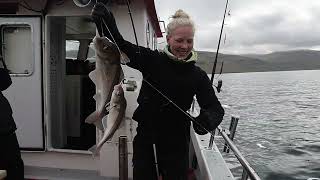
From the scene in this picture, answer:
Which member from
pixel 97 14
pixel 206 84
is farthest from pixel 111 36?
pixel 206 84

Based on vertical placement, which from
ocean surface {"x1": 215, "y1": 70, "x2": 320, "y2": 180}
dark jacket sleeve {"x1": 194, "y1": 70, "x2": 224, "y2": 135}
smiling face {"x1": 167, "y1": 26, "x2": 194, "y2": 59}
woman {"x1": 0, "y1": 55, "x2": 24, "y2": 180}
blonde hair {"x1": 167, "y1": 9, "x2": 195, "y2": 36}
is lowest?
ocean surface {"x1": 215, "y1": 70, "x2": 320, "y2": 180}

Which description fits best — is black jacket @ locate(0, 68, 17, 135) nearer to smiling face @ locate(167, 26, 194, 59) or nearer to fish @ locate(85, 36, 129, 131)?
fish @ locate(85, 36, 129, 131)

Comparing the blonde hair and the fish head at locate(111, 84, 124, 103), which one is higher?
the blonde hair

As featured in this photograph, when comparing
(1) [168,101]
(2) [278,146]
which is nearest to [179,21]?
(1) [168,101]

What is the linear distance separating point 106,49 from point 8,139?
2.38m

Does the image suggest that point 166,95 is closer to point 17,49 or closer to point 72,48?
point 17,49

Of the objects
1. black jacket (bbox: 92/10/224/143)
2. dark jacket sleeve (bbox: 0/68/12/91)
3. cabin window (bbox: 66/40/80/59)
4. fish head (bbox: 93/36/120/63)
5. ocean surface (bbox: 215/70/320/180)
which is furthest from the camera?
ocean surface (bbox: 215/70/320/180)

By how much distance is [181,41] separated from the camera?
3.23 m

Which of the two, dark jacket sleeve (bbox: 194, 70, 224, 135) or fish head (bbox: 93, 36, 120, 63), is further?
dark jacket sleeve (bbox: 194, 70, 224, 135)

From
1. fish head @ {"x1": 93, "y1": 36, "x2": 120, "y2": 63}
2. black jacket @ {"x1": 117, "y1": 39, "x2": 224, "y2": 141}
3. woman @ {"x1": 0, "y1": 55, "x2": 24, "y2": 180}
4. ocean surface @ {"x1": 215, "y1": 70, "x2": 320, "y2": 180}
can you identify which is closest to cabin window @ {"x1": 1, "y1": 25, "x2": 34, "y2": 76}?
woman @ {"x1": 0, "y1": 55, "x2": 24, "y2": 180}

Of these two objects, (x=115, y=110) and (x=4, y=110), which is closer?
(x=115, y=110)

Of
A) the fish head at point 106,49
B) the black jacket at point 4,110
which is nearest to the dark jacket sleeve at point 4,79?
the black jacket at point 4,110

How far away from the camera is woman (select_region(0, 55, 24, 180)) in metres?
4.41

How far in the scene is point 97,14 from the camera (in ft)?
9.37
